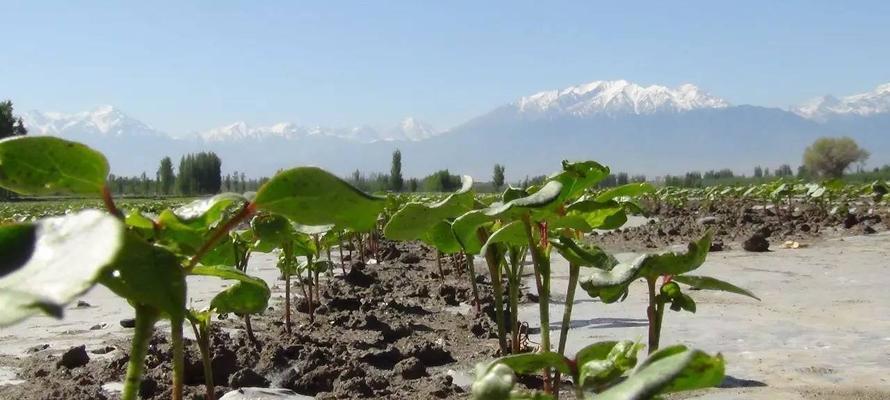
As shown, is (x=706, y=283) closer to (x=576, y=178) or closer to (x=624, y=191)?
(x=576, y=178)

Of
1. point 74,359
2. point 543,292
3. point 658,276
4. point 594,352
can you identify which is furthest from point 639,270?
point 74,359

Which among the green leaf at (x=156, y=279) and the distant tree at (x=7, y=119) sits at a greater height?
the distant tree at (x=7, y=119)

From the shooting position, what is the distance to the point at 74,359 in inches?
113

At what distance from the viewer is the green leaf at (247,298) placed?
130cm

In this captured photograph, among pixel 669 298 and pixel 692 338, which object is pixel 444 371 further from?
pixel 669 298

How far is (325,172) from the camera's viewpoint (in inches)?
28.8

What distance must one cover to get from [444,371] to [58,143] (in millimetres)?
2152

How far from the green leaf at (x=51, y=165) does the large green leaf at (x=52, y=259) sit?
214 millimetres

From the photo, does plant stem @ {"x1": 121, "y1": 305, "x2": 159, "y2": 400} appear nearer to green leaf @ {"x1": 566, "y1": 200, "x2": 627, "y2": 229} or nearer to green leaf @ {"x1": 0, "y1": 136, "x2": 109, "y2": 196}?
green leaf @ {"x1": 0, "y1": 136, "x2": 109, "y2": 196}

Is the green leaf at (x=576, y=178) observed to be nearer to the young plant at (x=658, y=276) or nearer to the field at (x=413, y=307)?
the field at (x=413, y=307)

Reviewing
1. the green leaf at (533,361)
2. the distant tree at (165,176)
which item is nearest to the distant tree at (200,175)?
the distant tree at (165,176)

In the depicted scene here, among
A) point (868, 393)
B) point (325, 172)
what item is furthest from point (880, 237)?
point (325, 172)

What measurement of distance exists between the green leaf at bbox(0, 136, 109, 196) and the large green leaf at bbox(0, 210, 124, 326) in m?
0.21

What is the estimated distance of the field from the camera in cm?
61
